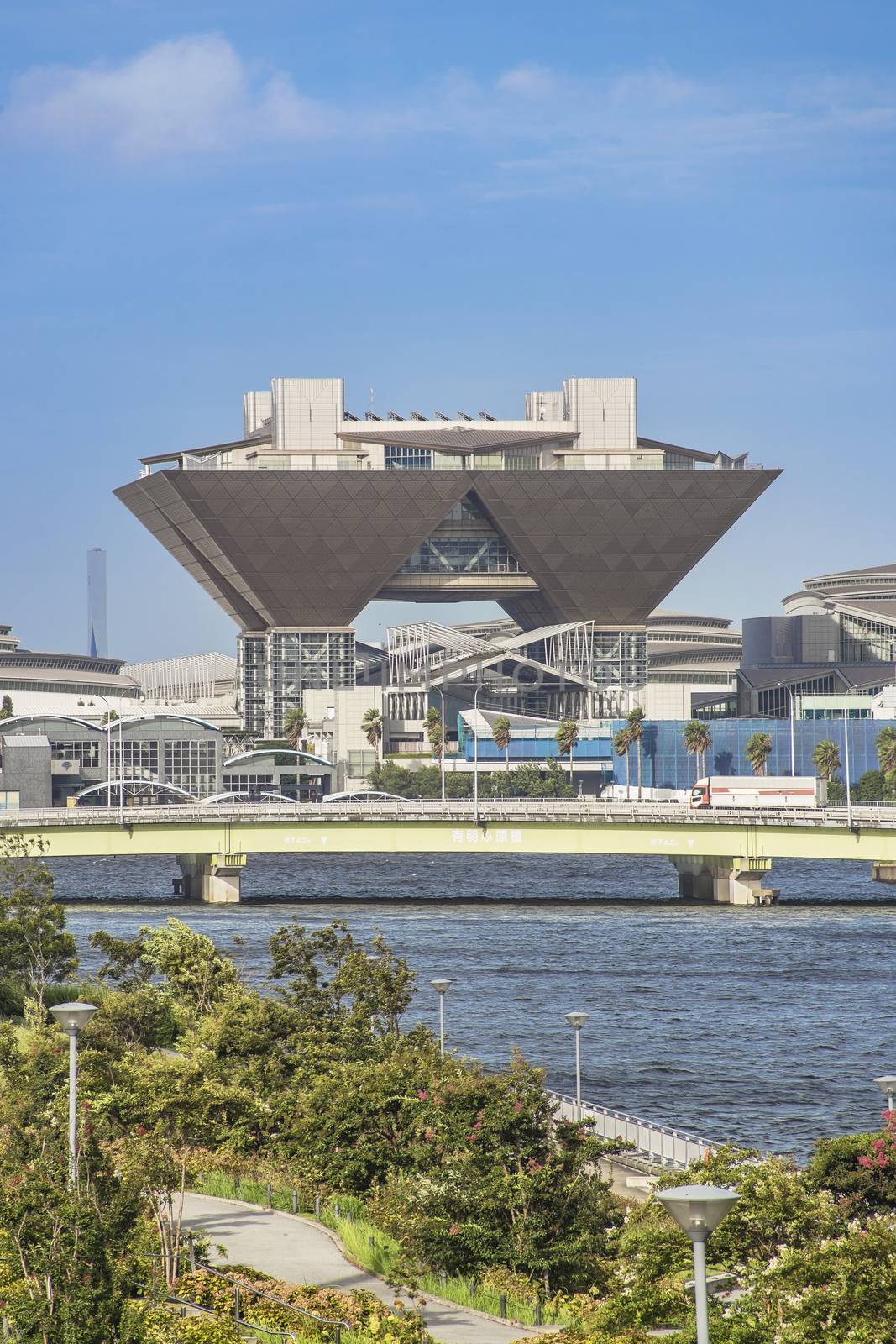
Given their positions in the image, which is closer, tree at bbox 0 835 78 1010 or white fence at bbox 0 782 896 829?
tree at bbox 0 835 78 1010

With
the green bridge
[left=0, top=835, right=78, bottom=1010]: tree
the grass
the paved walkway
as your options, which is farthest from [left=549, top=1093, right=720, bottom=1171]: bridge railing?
the green bridge

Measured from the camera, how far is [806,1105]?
63875mm

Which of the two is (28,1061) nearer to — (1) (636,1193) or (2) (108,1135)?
(2) (108,1135)

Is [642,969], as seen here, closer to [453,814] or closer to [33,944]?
[453,814]

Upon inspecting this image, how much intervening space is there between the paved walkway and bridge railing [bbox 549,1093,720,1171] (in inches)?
430

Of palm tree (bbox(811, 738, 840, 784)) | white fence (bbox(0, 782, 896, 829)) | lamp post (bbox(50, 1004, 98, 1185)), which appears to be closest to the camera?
lamp post (bbox(50, 1004, 98, 1185))

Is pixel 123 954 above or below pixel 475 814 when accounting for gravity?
below

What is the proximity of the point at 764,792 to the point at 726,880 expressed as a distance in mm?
12849

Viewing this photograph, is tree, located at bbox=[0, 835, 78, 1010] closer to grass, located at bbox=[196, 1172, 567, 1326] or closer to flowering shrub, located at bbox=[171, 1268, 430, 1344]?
grass, located at bbox=[196, 1172, 567, 1326]

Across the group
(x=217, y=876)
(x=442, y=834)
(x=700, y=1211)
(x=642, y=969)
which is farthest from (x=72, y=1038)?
(x=217, y=876)

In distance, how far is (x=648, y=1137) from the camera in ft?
176

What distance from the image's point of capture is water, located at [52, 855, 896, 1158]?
67.4 meters

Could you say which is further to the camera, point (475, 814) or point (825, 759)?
point (825, 759)

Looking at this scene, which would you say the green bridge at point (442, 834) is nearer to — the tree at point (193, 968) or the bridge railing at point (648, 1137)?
the tree at point (193, 968)
